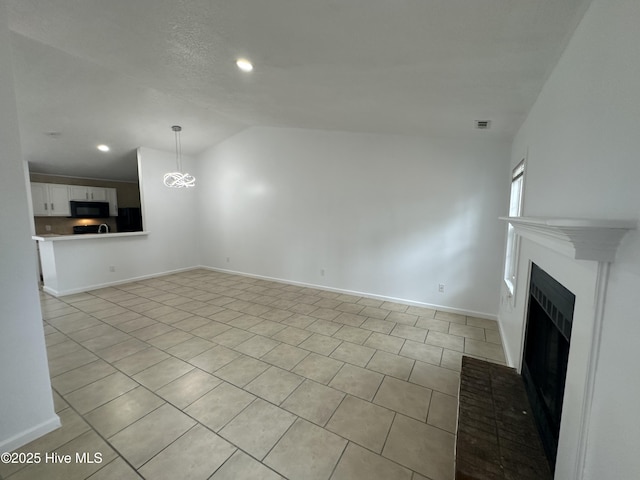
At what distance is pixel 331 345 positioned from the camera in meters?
3.02

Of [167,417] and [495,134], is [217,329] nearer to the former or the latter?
[167,417]

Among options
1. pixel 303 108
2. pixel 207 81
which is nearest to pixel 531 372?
pixel 303 108

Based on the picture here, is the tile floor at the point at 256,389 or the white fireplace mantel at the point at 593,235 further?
the tile floor at the point at 256,389

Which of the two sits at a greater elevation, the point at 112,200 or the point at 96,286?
the point at 112,200

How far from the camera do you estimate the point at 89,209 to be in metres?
6.78

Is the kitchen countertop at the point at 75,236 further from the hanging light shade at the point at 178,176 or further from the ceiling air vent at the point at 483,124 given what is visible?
the ceiling air vent at the point at 483,124

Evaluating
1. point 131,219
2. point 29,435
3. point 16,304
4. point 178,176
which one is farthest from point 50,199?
point 29,435

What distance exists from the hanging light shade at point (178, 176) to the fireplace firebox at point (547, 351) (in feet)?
17.2

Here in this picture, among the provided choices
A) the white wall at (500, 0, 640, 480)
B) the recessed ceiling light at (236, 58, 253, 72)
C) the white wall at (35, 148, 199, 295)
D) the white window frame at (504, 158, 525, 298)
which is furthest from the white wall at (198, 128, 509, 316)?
the white wall at (500, 0, 640, 480)

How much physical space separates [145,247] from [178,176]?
2.10m

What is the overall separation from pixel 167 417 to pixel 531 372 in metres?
→ 2.68

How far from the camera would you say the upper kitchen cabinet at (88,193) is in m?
6.62

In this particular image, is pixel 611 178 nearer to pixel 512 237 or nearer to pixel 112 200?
pixel 512 237

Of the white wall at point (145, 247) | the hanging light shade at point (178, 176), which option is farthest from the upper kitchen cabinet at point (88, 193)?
the hanging light shade at point (178, 176)
